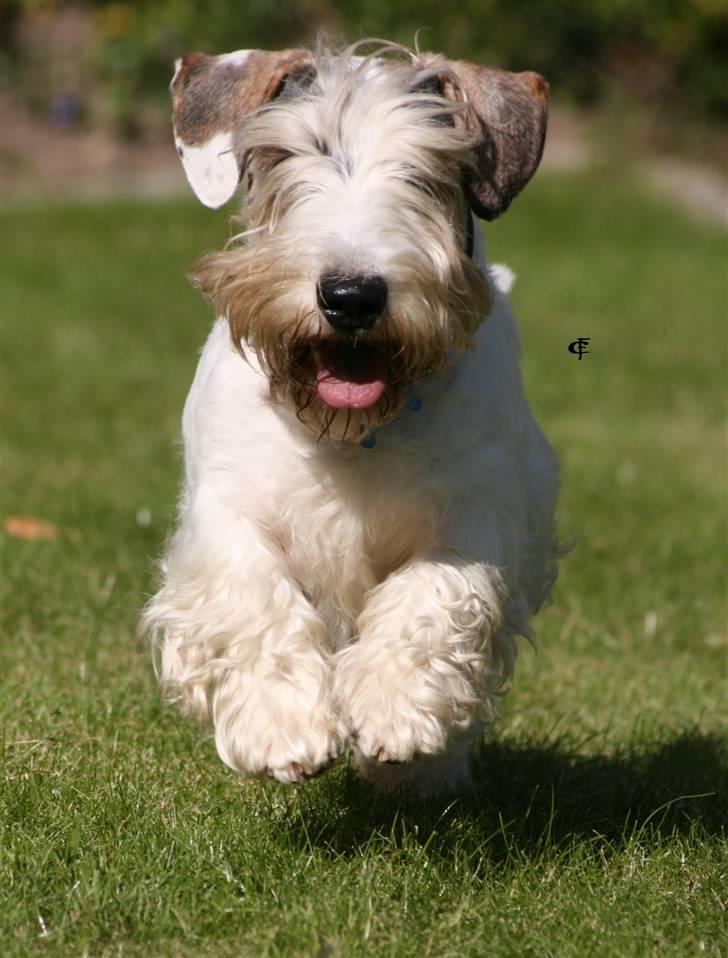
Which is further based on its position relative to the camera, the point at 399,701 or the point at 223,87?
the point at 223,87

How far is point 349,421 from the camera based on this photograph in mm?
3836

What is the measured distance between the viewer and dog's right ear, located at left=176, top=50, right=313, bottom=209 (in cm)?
412

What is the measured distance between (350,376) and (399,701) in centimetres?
76

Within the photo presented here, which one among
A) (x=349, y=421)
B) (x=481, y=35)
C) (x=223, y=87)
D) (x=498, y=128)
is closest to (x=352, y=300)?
(x=349, y=421)

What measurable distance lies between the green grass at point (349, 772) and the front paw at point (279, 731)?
27 centimetres

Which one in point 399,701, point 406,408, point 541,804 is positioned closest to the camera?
point 399,701

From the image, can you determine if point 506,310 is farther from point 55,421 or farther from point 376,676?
point 55,421

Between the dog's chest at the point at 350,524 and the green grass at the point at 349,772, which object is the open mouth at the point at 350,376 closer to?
the dog's chest at the point at 350,524

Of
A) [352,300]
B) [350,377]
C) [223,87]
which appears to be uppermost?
[223,87]

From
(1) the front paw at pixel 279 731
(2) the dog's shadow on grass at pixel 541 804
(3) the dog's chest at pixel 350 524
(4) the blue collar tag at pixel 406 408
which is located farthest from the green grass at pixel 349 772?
(4) the blue collar tag at pixel 406 408

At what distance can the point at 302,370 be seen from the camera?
3.78 meters

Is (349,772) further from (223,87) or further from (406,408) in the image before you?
(223,87)

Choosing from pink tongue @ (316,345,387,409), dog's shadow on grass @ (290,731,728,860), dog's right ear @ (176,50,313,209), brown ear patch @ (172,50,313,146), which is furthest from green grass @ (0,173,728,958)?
brown ear patch @ (172,50,313,146)

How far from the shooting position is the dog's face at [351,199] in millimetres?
3621
